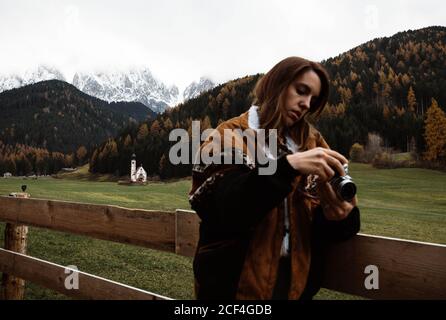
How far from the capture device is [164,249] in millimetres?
3020

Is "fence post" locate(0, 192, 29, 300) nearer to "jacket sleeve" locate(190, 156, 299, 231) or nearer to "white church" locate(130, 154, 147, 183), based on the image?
"jacket sleeve" locate(190, 156, 299, 231)

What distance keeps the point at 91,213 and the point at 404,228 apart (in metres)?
16.9

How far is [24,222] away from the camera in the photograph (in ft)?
14.0

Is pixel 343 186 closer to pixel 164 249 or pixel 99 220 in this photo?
pixel 164 249

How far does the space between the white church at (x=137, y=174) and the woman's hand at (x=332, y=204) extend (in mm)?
85346

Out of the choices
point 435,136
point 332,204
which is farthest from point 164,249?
point 435,136

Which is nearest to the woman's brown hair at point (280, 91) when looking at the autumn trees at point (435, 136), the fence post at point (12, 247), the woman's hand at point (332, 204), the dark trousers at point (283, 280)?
the woman's hand at point (332, 204)

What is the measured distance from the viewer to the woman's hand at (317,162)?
1.59 m

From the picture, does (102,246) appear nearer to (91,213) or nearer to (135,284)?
(135,284)

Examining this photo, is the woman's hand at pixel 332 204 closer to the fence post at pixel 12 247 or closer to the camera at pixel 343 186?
the camera at pixel 343 186

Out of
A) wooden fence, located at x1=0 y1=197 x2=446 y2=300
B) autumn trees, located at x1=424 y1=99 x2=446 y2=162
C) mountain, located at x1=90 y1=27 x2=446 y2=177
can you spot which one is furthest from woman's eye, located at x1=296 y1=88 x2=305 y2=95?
autumn trees, located at x1=424 y1=99 x2=446 y2=162

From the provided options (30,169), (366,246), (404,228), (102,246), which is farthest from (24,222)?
(30,169)

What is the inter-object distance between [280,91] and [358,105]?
358 feet
